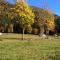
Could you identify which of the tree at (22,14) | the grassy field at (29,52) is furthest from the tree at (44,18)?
the grassy field at (29,52)

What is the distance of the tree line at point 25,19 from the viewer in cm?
5416

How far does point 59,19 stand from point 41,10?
27.5m

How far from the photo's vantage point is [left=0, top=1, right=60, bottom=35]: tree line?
178 ft

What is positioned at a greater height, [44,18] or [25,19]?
[44,18]

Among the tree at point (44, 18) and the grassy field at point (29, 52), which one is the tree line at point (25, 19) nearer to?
the tree at point (44, 18)

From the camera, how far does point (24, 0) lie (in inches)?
2338

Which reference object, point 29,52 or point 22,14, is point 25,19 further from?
point 29,52

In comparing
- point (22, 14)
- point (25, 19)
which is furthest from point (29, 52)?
point (22, 14)

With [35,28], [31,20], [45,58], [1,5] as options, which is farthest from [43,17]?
[45,58]

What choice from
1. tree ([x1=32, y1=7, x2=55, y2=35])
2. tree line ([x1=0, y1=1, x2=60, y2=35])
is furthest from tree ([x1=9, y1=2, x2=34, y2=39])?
tree ([x1=32, y1=7, x2=55, y2=35])

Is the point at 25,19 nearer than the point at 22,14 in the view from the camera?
Yes

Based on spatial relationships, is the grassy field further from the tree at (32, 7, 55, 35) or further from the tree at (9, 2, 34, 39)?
the tree at (32, 7, 55, 35)

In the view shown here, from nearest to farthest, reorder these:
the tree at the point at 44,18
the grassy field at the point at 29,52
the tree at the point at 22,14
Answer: the grassy field at the point at 29,52 < the tree at the point at 22,14 < the tree at the point at 44,18

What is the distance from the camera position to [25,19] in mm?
54000
